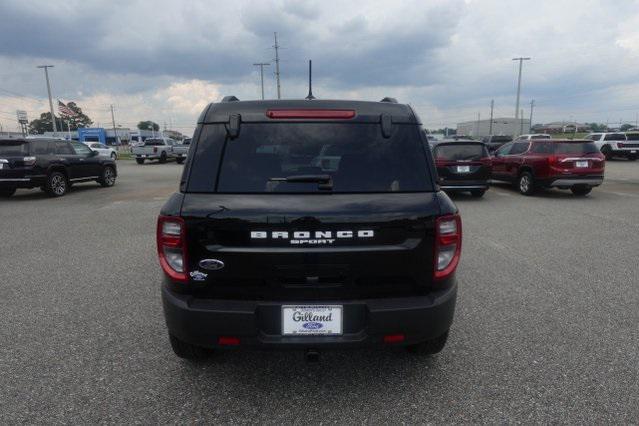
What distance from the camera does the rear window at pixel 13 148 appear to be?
1164 cm

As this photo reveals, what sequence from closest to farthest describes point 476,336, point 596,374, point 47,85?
point 596,374, point 476,336, point 47,85

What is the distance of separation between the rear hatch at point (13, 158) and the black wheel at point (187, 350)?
11447 millimetres

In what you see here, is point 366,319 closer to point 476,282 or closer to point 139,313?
point 139,313

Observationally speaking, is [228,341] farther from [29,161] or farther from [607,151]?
[607,151]

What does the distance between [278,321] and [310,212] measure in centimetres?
64

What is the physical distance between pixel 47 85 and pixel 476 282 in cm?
5924

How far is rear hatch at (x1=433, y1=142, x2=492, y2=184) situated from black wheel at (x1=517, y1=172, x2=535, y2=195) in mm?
1626

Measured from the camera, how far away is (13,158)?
11.6 m

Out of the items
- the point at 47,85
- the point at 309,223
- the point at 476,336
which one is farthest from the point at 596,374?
the point at 47,85

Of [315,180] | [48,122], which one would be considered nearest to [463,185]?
[315,180]

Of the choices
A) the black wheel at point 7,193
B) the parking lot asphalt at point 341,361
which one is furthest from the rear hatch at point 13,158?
the parking lot asphalt at point 341,361

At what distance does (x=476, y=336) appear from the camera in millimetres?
3520

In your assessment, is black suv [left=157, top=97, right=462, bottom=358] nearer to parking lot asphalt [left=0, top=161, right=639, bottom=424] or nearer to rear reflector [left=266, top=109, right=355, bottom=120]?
rear reflector [left=266, top=109, right=355, bottom=120]

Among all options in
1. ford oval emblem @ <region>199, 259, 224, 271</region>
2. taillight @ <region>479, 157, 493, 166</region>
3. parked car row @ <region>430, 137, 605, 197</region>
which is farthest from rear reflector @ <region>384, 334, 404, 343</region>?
taillight @ <region>479, 157, 493, 166</region>
